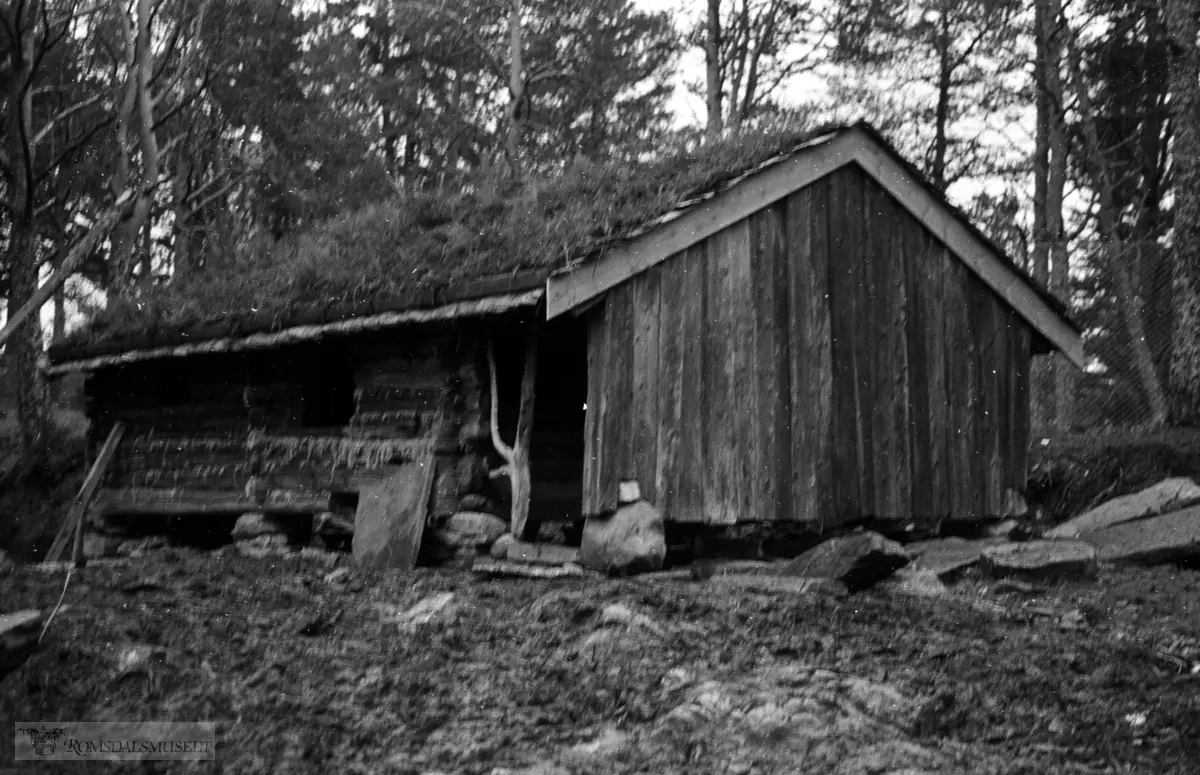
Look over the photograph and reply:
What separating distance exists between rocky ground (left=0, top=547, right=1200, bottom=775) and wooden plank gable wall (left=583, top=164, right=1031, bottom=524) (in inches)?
90.8

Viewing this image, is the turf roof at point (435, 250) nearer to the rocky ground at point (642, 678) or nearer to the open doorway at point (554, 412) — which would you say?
the open doorway at point (554, 412)

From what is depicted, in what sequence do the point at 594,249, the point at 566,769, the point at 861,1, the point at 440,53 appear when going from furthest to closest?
the point at 440,53
the point at 861,1
the point at 594,249
the point at 566,769

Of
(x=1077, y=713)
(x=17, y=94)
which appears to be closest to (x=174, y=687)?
(x=1077, y=713)

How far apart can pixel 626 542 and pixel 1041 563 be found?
3.34 metres

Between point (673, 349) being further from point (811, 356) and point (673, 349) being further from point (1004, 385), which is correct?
point (1004, 385)

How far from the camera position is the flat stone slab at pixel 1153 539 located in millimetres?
11445

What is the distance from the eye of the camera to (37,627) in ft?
23.4

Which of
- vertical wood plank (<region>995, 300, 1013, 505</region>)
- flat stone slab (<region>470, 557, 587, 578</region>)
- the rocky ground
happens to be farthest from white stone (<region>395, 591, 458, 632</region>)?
vertical wood plank (<region>995, 300, 1013, 505</region>)

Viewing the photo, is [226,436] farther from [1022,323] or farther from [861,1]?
[861,1]

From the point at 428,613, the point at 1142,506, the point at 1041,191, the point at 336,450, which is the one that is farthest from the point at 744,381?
the point at 1041,191

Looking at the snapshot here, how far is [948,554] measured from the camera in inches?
449

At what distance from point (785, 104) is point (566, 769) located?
22439 millimetres

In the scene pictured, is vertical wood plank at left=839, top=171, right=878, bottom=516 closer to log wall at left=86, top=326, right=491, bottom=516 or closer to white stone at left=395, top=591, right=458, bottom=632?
log wall at left=86, top=326, right=491, bottom=516

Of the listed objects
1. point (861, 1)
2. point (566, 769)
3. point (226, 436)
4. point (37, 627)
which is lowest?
point (566, 769)
